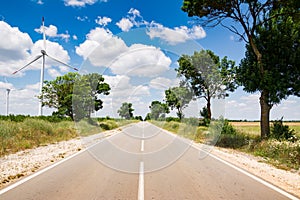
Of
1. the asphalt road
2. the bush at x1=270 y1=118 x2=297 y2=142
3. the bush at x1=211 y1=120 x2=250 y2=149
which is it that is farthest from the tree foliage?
the asphalt road

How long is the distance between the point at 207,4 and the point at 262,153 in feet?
32.0

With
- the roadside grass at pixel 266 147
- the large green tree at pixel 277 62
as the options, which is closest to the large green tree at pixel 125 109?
the roadside grass at pixel 266 147

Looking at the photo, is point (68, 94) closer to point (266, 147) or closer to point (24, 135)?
point (24, 135)

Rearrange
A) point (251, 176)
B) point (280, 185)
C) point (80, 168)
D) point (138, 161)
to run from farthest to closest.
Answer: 1. point (138, 161)
2. point (80, 168)
3. point (251, 176)
4. point (280, 185)

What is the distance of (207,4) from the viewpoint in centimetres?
1650

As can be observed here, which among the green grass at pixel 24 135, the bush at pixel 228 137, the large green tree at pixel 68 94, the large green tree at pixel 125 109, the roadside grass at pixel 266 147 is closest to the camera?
the roadside grass at pixel 266 147

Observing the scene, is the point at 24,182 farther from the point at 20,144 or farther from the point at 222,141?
the point at 222,141

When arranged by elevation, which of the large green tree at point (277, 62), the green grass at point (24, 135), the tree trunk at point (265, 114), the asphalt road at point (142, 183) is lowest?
the asphalt road at point (142, 183)

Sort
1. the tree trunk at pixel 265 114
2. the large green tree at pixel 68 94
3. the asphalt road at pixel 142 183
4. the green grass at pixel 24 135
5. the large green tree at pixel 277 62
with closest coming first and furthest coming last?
the asphalt road at pixel 142 183 → the green grass at pixel 24 135 → the large green tree at pixel 277 62 → the tree trunk at pixel 265 114 → the large green tree at pixel 68 94

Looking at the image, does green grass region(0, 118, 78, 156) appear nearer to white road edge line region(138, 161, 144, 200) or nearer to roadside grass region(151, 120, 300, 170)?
white road edge line region(138, 161, 144, 200)

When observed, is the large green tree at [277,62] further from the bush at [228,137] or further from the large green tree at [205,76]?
the large green tree at [205,76]

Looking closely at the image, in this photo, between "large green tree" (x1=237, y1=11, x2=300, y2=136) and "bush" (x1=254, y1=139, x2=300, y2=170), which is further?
"large green tree" (x1=237, y1=11, x2=300, y2=136)

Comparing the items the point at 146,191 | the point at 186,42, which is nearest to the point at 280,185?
the point at 146,191

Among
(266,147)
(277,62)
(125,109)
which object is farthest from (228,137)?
(125,109)
